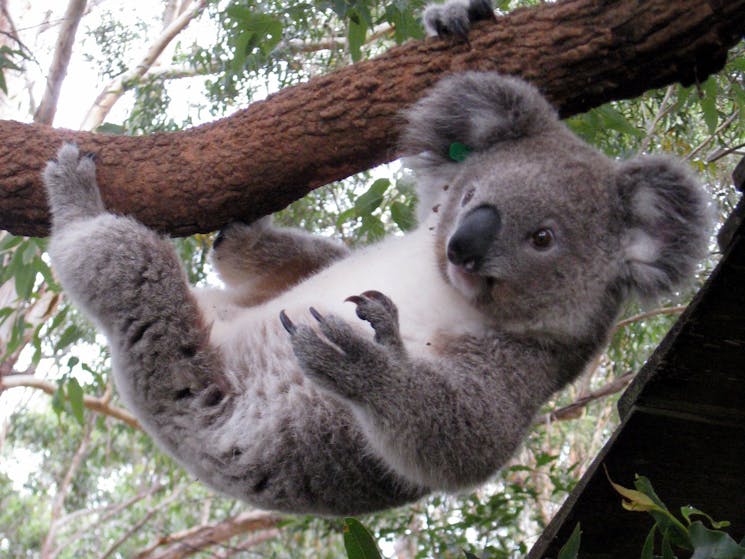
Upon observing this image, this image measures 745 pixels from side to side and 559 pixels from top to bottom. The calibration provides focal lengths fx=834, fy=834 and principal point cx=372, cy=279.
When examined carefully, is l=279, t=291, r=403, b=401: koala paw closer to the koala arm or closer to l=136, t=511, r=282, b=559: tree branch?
the koala arm

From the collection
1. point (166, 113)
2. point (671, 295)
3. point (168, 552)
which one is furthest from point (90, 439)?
point (671, 295)

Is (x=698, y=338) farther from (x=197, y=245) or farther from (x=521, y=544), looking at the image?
(x=197, y=245)

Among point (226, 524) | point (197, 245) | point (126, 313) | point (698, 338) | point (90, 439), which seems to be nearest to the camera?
point (698, 338)

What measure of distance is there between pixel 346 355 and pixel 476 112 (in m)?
0.80

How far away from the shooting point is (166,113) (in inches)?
219

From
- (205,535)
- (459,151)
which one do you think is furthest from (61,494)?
(459,151)

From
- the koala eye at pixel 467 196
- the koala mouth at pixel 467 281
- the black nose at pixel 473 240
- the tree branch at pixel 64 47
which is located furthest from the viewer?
the tree branch at pixel 64 47

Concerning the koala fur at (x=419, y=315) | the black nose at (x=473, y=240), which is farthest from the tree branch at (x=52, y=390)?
the black nose at (x=473, y=240)

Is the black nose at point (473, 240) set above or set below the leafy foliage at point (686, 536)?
above

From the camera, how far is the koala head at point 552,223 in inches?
82.5

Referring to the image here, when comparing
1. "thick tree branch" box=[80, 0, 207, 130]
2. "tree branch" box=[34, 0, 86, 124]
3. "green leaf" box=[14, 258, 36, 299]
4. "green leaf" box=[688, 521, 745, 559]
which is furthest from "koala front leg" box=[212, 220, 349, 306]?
"thick tree branch" box=[80, 0, 207, 130]

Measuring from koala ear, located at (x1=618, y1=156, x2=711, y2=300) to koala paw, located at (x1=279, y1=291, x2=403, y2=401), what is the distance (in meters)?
0.68

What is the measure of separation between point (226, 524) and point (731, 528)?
21.4 feet

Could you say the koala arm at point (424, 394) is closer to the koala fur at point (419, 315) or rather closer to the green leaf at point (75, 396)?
the koala fur at point (419, 315)
